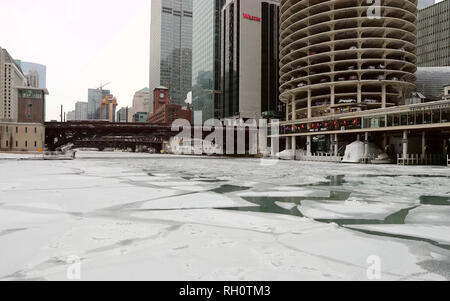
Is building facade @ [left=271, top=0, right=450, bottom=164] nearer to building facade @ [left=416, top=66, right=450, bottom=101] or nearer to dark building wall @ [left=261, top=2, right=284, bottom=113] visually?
building facade @ [left=416, top=66, right=450, bottom=101]

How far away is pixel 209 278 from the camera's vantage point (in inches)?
162

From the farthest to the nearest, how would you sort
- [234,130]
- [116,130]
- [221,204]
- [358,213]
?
[234,130]
[116,130]
[221,204]
[358,213]

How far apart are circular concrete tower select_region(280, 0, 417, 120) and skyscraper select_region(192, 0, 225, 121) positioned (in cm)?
7944

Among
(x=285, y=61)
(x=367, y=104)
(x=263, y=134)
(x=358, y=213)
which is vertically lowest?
(x=358, y=213)

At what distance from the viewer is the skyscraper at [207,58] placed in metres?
158

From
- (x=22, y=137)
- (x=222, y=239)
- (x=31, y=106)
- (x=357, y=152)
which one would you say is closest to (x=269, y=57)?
(x=357, y=152)

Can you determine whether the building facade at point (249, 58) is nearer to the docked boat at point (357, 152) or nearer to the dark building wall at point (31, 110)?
the dark building wall at point (31, 110)

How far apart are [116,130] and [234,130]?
114 feet

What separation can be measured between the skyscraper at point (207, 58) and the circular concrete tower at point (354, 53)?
79.4 meters

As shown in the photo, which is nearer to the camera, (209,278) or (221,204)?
(209,278)

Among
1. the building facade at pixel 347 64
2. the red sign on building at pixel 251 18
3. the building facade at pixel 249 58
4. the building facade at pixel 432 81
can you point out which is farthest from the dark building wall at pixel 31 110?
the building facade at pixel 432 81
